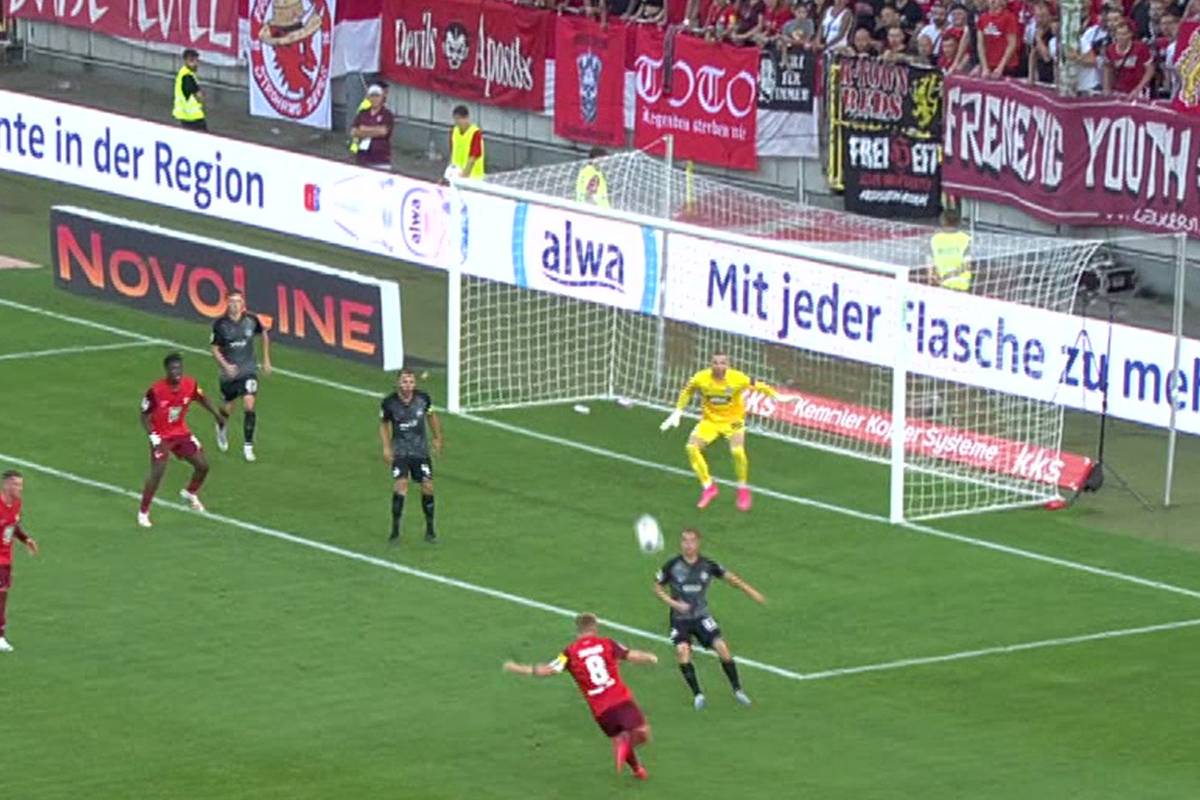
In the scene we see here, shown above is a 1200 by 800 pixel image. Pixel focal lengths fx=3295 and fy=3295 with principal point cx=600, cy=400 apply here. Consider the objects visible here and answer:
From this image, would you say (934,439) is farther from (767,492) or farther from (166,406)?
(166,406)

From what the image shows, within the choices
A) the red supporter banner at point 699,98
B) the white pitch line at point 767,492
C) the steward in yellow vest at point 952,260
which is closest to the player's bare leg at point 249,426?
the white pitch line at point 767,492

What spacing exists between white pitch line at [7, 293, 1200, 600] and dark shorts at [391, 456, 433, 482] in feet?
14.4

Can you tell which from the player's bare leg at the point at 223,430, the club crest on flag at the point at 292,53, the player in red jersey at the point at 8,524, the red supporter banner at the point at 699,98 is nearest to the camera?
the player in red jersey at the point at 8,524

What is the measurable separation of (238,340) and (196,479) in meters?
2.90

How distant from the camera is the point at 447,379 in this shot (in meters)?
40.0

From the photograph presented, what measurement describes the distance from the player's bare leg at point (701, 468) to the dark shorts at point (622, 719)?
29.5 ft

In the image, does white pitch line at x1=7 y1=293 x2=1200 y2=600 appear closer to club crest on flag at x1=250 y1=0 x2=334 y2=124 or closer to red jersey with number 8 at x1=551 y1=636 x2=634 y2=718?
red jersey with number 8 at x1=551 y1=636 x2=634 y2=718

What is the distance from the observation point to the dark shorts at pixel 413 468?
1278 inches

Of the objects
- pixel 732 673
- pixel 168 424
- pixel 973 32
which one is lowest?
pixel 732 673

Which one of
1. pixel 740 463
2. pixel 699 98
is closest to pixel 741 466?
pixel 740 463

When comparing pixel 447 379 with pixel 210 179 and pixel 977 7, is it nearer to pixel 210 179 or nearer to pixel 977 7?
pixel 210 179

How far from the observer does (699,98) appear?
158 feet

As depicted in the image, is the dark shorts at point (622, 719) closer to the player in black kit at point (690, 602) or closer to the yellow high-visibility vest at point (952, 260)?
the player in black kit at point (690, 602)

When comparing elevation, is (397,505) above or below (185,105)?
below
